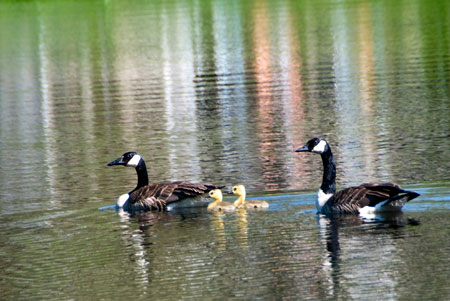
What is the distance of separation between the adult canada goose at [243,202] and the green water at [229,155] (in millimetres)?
334

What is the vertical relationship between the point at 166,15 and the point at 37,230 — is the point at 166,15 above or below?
above

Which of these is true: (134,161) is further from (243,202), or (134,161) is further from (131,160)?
(243,202)

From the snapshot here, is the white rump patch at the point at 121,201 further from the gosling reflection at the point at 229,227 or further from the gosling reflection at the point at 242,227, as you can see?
the gosling reflection at the point at 242,227

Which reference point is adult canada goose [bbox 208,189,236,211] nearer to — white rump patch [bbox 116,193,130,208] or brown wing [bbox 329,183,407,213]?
white rump patch [bbox 116,193,130,208]

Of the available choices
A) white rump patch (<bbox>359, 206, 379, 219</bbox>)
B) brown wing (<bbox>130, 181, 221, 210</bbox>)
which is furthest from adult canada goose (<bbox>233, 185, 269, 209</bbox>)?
white rump patch (<bbox>359, 206, 379, 219</bbox>)

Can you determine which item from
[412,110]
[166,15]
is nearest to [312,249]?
[412,110]

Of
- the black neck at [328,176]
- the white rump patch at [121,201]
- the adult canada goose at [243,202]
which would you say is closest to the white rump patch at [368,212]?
the black neck at [328,176]

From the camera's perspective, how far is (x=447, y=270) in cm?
1399

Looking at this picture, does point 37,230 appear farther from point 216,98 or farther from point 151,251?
point 216,98

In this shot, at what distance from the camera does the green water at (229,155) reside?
47.9 feet

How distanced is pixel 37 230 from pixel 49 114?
19.8 m

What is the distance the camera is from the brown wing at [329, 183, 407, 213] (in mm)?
17578

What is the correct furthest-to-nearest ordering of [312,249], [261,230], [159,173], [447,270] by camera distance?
[159,173], [261,230], [312,249], [447,270]

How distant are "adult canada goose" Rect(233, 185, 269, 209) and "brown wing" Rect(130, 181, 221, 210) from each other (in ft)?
1.75
